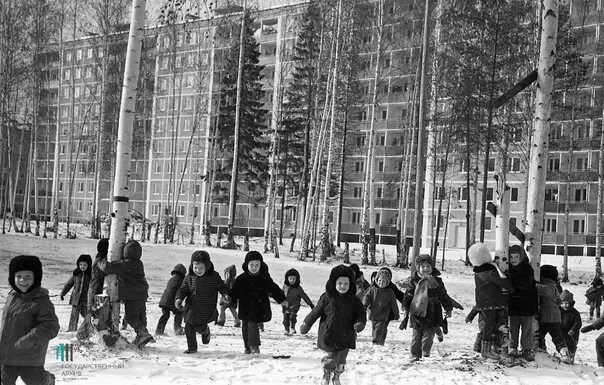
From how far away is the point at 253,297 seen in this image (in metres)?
8.20

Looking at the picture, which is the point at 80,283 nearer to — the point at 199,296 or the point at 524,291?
the point at 199,296

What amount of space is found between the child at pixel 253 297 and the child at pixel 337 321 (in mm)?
1641

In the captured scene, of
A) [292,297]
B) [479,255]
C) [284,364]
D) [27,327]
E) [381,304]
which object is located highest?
[479,255]

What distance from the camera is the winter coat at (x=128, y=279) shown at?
26.7ft

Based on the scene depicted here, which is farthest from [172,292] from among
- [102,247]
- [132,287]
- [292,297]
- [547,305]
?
[547,305]

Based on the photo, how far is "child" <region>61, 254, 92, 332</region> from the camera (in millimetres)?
9453

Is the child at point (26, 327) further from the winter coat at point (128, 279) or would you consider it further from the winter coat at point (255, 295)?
the winter coat at point (255, 295)

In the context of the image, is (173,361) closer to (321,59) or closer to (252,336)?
(252,336)

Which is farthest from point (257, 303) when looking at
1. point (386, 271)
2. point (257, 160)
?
point (257, 160)

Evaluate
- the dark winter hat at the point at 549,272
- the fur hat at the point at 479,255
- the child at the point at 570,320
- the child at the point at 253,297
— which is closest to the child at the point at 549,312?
the dark winter hat at the point at 549,272

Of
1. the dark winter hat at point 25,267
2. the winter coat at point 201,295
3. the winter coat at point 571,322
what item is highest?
the dark winter hat at point 25,267

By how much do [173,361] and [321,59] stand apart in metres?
23.9

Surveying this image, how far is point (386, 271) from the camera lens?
10.0 meters

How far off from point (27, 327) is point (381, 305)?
617cm
